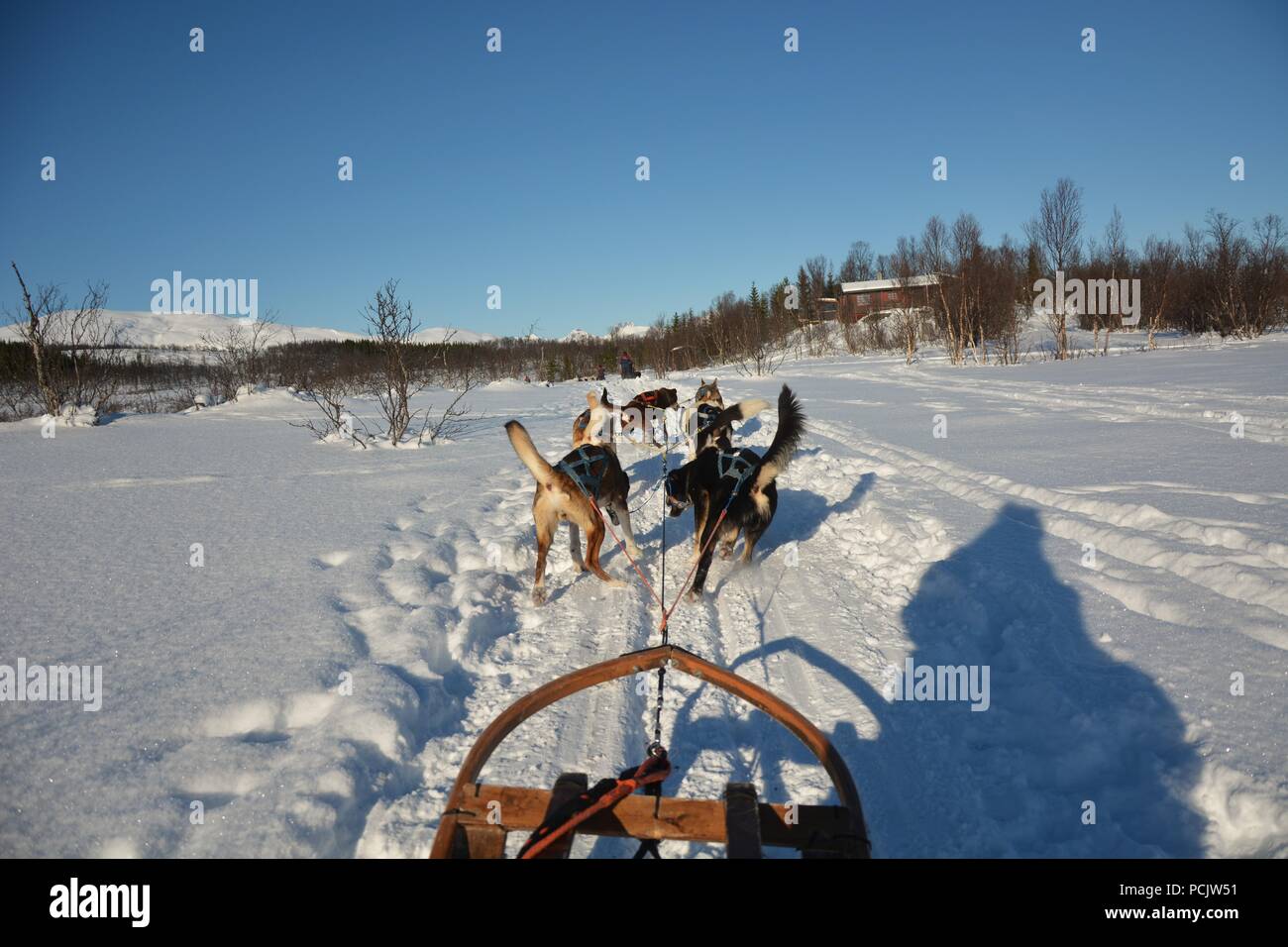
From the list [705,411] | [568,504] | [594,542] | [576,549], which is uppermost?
[705,411]

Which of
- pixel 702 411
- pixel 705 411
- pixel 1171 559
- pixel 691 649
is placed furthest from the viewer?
pixel 702 411

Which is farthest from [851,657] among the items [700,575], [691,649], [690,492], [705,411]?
[705,411]

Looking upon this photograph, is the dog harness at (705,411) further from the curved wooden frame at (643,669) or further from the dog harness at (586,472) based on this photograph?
the curved wooden frame at (643,669)

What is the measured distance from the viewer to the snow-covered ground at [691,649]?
7.08ft

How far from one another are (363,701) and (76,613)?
2198 mm

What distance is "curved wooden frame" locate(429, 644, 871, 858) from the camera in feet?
5.32

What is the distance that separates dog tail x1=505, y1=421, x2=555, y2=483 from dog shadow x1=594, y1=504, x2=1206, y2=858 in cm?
186

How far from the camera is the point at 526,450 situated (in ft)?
13.0

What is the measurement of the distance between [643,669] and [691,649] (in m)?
1.46

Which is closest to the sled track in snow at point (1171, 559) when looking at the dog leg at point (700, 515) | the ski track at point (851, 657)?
the ski track at point (851, 657)

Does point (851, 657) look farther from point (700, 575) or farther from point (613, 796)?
point (613, 796)

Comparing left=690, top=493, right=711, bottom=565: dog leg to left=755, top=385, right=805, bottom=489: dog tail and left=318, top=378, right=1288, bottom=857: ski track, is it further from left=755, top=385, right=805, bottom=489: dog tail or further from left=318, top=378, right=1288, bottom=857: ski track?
left=755, top=385, right=805, bottom=489: dog tail
